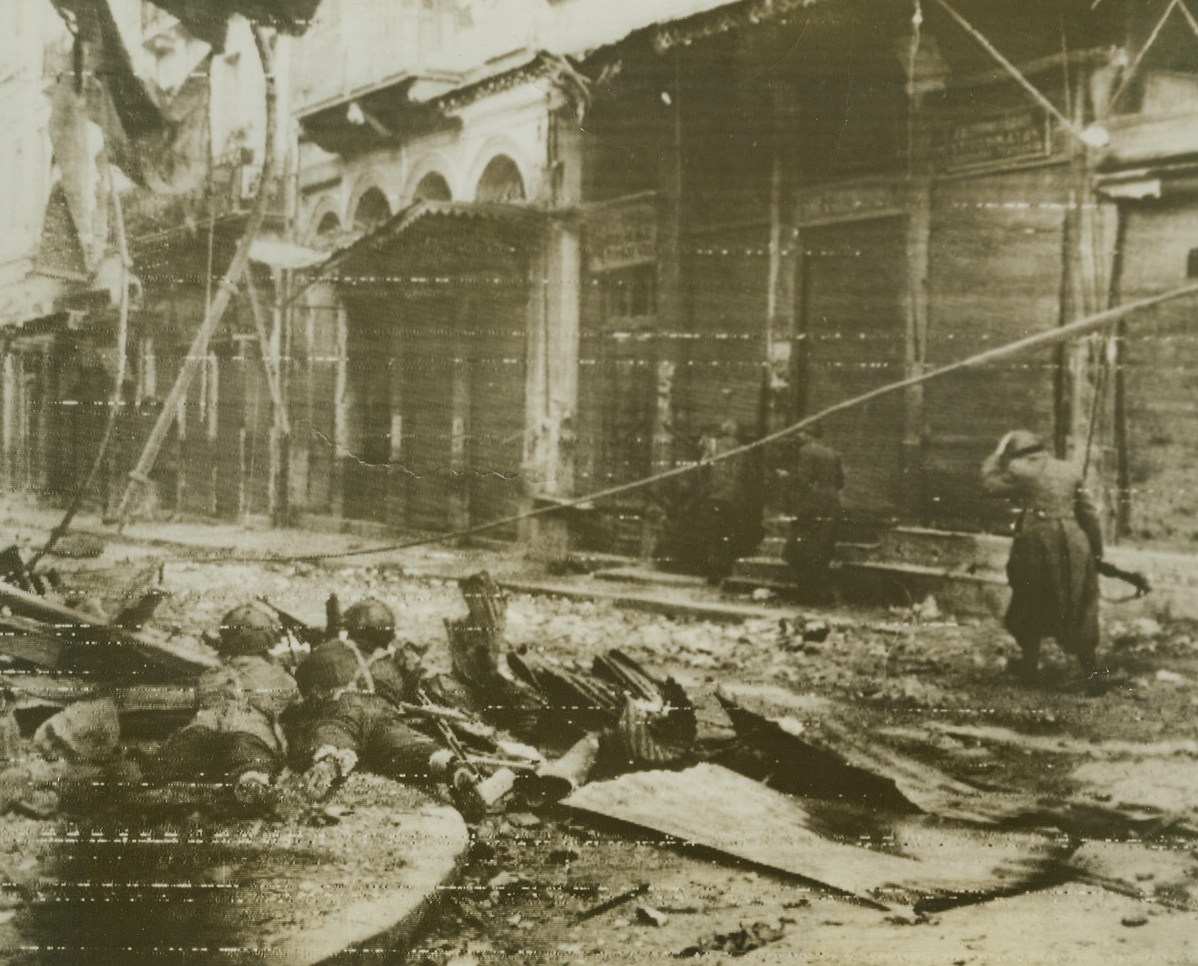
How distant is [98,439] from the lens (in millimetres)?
3133

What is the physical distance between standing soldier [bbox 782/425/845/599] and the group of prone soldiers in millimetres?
1103

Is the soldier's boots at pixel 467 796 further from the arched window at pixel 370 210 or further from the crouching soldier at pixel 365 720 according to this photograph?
the arched window at pixel 370 210

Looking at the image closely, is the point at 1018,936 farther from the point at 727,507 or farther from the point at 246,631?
the point at 246,631

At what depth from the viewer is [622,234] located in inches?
118

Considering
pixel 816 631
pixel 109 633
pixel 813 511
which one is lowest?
pixel 109 633

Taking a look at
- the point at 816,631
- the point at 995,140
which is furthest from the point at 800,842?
the point at 995,140

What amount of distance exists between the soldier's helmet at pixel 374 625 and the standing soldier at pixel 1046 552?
5.74ft

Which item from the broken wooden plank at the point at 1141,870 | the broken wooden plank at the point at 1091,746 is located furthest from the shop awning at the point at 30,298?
the broken wooden plank at the point at 1141,870

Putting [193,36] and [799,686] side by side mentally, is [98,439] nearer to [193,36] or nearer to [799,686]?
[193,36]

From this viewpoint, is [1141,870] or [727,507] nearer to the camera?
[1141,870]

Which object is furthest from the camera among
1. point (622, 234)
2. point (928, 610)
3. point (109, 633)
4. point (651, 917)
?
point (109, 633)

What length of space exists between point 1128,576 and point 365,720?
7.06ft

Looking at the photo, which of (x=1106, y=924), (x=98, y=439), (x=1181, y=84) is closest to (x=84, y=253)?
(x=98, y=439)

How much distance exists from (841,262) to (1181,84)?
0.94m
